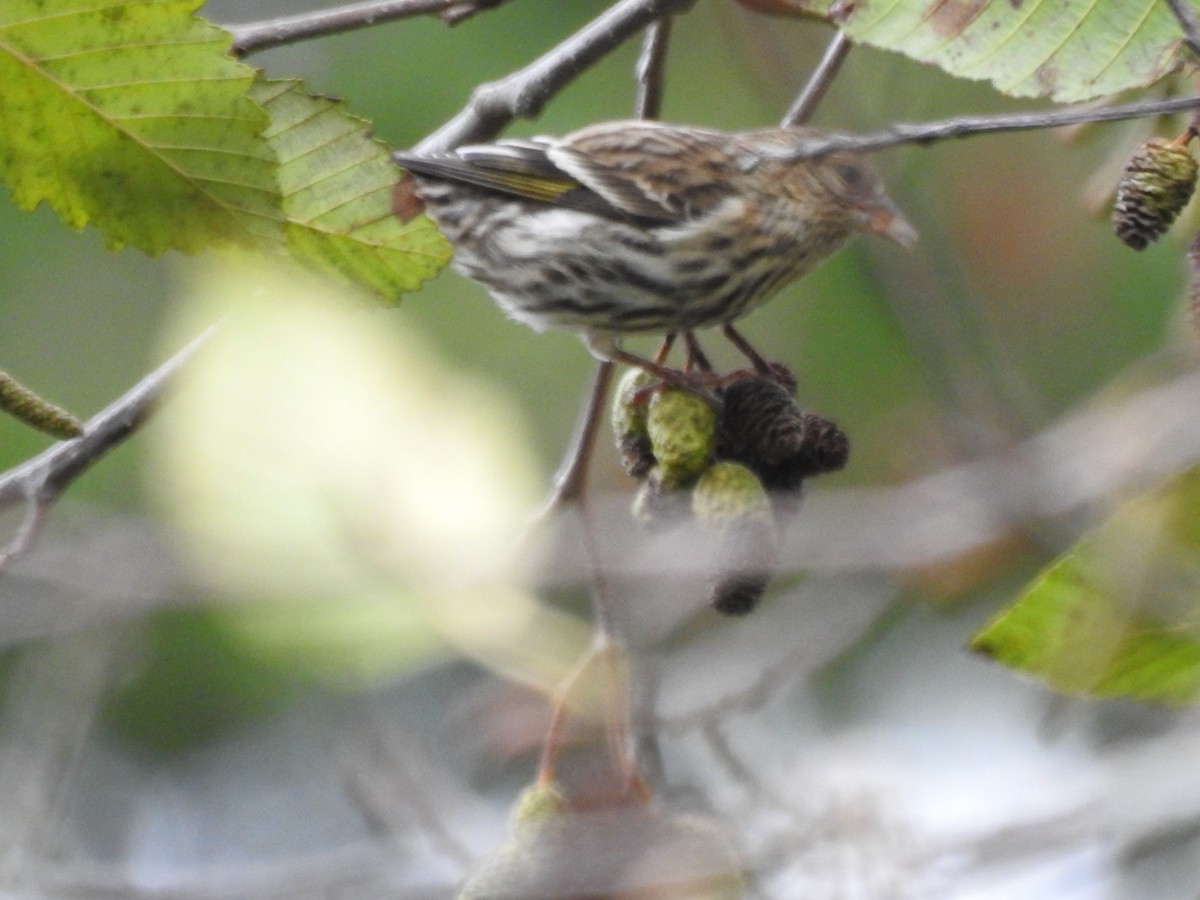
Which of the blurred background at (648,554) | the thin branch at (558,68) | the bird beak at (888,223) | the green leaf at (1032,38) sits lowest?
the blurred background at (648,554)

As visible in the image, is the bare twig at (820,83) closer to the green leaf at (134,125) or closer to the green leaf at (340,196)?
the green leaf at (340,196)

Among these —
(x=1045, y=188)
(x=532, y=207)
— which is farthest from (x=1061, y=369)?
(x=532, y=207)

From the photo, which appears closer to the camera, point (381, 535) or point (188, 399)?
point (381, 535)


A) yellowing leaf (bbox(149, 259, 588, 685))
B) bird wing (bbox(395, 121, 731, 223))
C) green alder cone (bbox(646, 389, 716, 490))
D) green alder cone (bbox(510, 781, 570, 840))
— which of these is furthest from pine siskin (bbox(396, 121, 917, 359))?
green alder cone (bbox(510, 781, 570, 840))

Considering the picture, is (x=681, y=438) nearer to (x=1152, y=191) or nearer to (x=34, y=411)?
(x=1152, y=191)

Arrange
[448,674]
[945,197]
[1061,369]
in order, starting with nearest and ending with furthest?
[945,197], [1061,369], [448,674]

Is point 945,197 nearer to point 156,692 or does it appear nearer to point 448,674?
point 448,674

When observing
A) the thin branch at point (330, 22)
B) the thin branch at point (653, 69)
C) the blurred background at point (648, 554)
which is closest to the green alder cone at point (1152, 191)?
the blurred background at point (648, 554)
